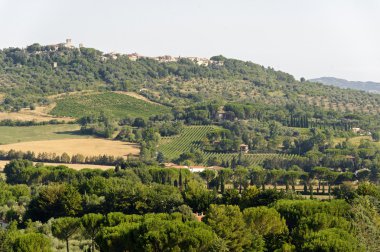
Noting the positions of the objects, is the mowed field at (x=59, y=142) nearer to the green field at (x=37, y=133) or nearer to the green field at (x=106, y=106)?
the green field at (x=37, y=133)

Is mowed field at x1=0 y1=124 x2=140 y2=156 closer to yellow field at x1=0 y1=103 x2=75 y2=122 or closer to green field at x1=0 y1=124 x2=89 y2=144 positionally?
green field at x1=0 y1=124 x2=89 y2=144

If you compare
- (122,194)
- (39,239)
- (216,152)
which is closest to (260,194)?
(122,194)

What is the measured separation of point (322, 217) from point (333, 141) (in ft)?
227

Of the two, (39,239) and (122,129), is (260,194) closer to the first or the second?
(39,239)

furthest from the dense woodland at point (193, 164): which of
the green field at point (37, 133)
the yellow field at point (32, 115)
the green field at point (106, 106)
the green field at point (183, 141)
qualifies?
the green field at point (37, 133)

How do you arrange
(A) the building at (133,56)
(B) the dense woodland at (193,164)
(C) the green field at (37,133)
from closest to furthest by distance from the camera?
(B) the dense woodland at (193,164) < (C) the green field at (37,133) < (A) the building at (133,56)

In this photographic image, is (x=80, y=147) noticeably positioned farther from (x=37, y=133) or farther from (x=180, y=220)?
(x=180, y=220)

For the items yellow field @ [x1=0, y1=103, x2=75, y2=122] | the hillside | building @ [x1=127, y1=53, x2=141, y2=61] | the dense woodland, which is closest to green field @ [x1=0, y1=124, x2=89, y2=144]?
the dense woodland

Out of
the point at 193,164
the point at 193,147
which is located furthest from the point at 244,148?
the point at 193,164

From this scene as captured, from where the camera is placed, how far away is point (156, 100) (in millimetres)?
142125

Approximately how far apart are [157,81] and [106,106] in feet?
114

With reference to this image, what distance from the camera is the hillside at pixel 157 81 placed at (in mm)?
147250

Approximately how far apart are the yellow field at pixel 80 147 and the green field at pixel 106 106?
61.6 feet

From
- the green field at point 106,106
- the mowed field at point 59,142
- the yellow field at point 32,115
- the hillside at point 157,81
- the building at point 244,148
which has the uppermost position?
the hillside at point 157,81
